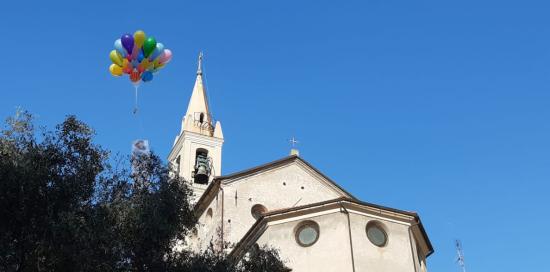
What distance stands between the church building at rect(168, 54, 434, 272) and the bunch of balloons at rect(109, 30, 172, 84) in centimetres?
309

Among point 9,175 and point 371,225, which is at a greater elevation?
point 371,225

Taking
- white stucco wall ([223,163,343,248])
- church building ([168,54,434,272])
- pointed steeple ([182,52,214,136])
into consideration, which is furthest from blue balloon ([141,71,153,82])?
pointed steeple ([182,52,214,136])

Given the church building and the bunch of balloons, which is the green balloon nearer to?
the bunch of balloons

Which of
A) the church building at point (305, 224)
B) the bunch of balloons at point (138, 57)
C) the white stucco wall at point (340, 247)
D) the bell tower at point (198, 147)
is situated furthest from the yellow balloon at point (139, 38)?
the bell tower at point (198, 147)

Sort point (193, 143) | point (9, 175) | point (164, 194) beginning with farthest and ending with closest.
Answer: point (193, 143), point (164, 194), point (9, 175)

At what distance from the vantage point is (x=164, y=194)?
13375mm

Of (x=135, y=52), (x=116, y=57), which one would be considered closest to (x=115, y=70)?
(x=116, y=57)

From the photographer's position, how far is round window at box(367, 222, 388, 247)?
69.1ft

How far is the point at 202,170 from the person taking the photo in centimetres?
3544

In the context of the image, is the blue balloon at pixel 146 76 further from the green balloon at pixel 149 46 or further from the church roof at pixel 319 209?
the church roof at pixel 319 209

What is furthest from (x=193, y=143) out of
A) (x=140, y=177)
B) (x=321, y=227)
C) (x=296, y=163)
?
(x=140, y=177)

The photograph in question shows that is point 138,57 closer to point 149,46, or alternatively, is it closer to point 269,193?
point 149,46

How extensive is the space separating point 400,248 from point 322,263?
9.18ft

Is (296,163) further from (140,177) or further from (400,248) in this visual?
(140,177)
